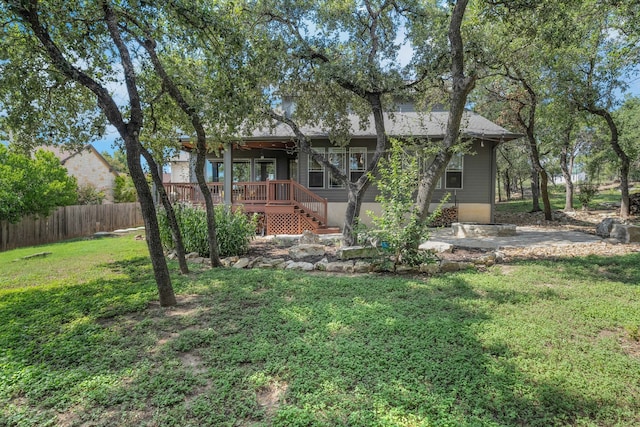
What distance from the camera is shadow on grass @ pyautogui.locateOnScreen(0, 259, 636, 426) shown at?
224 centimetres

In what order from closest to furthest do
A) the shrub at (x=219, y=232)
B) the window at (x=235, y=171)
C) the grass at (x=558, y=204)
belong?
1. the shrub at (x=219, y=232)
2. the window at (x=235, y=171)
3. the grass at (x=558, y=204)

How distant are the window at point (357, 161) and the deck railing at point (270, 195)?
6.98ft

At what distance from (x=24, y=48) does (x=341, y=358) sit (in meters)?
6.44

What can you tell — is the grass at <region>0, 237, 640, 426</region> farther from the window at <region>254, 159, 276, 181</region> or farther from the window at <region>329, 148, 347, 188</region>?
the window at <region>254, 159, 276, 181</region>

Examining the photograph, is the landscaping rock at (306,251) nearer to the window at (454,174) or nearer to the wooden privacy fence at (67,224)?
the window at (454,174)

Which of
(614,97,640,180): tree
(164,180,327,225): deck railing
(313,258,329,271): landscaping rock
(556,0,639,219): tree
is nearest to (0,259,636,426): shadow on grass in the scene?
(313,258,329,271): landscaping rock

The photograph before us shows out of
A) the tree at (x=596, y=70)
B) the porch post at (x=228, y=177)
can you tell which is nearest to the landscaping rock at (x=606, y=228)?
the tree at (x=596, y=70)

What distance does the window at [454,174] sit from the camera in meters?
13.5

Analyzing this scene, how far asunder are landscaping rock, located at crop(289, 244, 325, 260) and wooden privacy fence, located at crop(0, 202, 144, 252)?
10.8 meters

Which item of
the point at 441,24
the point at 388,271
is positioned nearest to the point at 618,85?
the point at 441,24

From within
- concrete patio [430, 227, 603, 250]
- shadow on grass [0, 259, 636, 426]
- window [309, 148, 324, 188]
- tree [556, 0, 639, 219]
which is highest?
tree [556, 0, 639, 219]

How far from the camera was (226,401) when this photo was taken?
2.36m

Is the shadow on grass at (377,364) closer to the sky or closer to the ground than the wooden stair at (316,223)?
closer to the ground

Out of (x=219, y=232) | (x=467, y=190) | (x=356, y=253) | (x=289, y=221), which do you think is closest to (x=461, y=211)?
(x=467, y=190)
